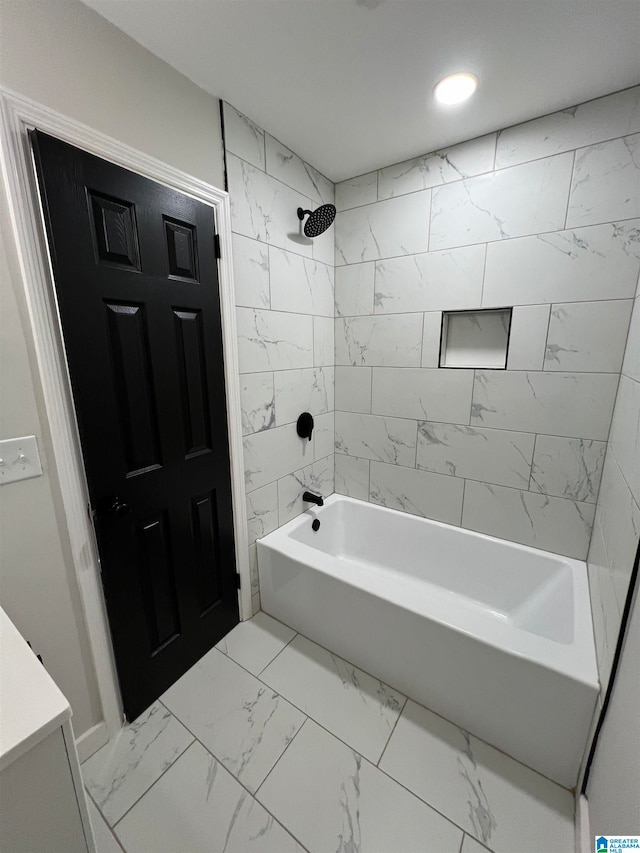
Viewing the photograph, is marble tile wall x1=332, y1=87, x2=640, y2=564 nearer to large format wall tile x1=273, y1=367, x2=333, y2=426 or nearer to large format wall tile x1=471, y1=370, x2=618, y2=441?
large format wall tile x1=471, y1=370, x2=618, y2=441

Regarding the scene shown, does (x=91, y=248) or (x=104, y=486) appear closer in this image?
(x=91, y=248)

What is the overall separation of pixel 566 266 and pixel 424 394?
87cm

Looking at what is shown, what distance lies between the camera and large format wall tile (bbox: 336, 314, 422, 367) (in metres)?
2.01

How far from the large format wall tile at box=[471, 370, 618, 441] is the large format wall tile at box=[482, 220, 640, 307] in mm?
358

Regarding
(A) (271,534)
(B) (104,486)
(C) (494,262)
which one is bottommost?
(A) (271,534)

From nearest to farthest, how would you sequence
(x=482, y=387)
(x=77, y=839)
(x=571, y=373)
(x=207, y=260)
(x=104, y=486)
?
(x=77, y=839), (x=104, y=486), (x=207, y=260), (x=571, y=373), (x=482, y=387)

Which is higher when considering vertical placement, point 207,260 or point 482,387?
point 207,260

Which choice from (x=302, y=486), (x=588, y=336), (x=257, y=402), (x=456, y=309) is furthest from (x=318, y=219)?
(x=302, y=486)

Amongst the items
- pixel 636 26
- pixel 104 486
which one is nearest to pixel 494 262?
pixel 636 26

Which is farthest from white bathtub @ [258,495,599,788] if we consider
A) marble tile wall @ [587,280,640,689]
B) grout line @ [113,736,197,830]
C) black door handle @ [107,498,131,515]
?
black door handle @ [107,498,131,515]

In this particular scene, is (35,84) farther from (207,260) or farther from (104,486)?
(104,486)

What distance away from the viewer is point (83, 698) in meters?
1.26

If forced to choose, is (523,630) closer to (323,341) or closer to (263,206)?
(323,341)

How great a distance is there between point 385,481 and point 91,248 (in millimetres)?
1901
